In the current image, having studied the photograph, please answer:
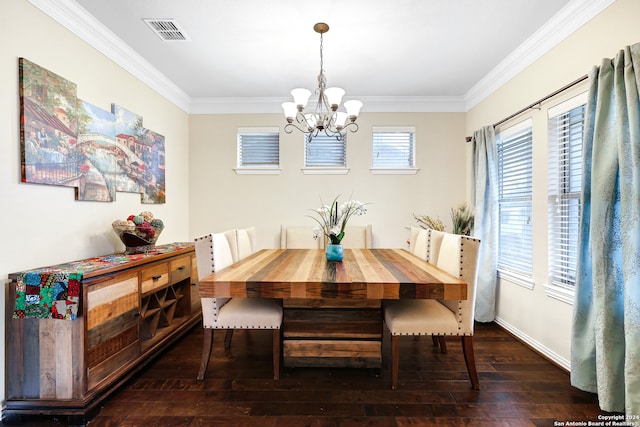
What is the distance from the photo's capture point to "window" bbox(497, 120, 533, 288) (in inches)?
107

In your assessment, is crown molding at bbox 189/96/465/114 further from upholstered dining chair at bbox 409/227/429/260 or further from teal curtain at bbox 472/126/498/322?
upholstered dining chair at bbox 409/227/429/260

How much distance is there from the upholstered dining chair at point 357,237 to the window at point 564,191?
185cm

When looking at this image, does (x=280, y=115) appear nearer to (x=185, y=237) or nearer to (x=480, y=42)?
(x=185, y=237)

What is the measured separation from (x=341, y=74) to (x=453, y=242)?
2136mm

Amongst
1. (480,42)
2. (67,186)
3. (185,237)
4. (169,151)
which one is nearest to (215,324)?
(67,186)

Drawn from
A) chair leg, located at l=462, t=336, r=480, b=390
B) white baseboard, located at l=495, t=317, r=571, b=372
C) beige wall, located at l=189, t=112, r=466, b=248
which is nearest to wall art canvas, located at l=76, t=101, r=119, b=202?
beige wall, located at l=189, t=112, r=466, b=248

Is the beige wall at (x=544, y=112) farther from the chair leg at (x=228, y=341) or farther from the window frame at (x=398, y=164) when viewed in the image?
the chair leg at (x=228, y=341)

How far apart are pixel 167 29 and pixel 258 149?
174cm

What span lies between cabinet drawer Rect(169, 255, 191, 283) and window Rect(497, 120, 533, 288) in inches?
126

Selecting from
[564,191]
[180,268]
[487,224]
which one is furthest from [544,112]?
[180,268]

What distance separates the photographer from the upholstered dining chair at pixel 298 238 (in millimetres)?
3679

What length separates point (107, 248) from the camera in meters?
2.46

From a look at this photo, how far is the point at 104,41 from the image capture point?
242cm

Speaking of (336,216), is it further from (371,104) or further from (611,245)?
(371,104)
